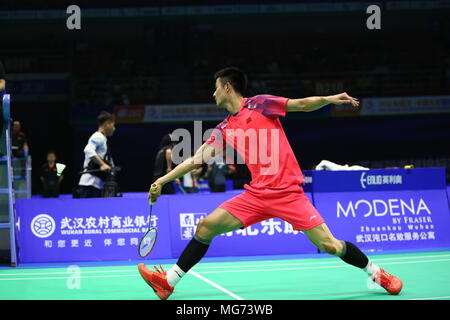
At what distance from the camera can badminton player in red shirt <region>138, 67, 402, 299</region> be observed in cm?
A: 464

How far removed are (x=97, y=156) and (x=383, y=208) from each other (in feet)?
11.1

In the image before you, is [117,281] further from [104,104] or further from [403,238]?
[104,104]

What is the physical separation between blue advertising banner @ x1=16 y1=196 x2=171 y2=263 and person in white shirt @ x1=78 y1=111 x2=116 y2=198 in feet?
1.06

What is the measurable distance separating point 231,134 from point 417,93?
1621 centimetres

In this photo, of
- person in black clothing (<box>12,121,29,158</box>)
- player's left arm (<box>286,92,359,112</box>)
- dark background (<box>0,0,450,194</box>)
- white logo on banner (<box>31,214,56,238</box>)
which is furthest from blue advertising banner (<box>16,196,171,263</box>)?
dark background (<box>0,0,450,194</box>)

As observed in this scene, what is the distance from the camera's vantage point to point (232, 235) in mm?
7488

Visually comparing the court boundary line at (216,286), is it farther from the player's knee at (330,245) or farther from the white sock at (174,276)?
the player's knee at (330,245)

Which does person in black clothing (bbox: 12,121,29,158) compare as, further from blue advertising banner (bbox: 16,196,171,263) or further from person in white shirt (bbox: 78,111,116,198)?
blue advertising banner (bbox: 16,196,171,263)

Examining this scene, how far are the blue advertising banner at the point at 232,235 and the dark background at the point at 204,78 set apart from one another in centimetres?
1125

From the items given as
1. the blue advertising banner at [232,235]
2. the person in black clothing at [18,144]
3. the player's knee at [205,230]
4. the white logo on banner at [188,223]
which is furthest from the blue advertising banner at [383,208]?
the person in black clothing at [18,144]

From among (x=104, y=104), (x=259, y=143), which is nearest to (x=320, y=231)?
(x=259, y=143)

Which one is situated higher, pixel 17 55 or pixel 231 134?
pixel 17 55

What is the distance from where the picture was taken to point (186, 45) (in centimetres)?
2069

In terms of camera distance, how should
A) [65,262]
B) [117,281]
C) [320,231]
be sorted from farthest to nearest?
[65,262] → [117,281] → [320,231]
